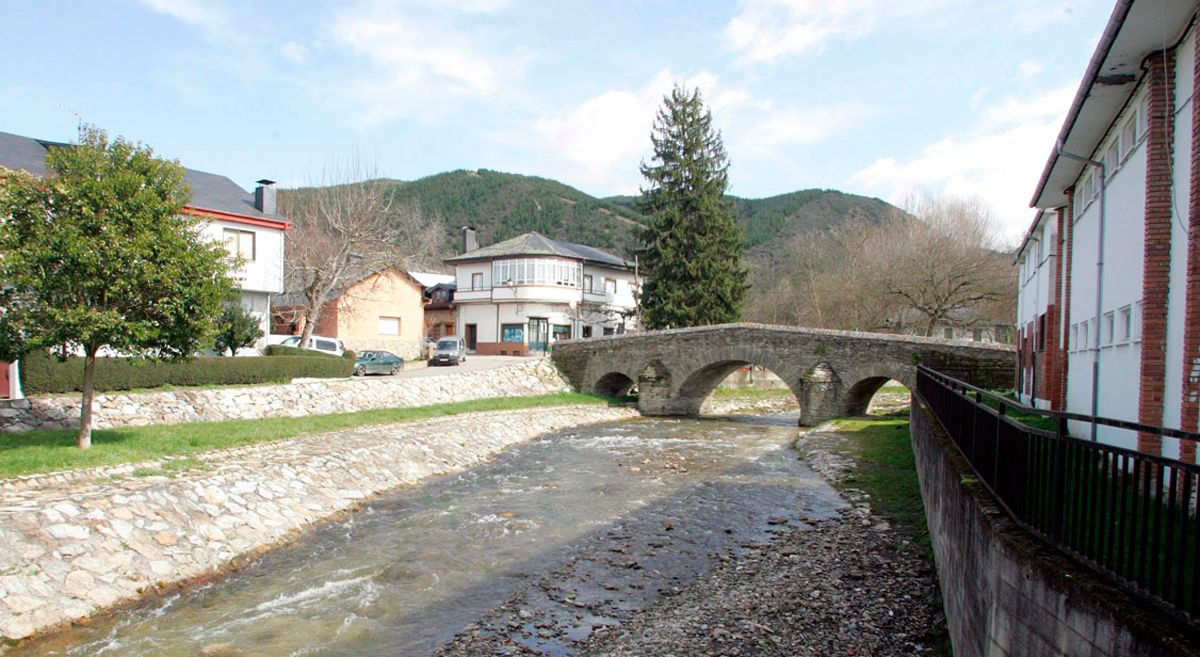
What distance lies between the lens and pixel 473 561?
33.4 feet

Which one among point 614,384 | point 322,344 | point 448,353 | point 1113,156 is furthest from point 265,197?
point 1113,156

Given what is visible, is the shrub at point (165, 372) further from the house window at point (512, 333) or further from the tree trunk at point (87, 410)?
the house window at point (512, 333)

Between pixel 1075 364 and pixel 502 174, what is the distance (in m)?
119

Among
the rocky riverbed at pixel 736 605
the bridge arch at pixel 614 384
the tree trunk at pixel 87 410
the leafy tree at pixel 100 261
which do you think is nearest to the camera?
the rocky riverbed at pixel 736 605

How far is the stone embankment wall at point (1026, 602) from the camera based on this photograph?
10.8 feet

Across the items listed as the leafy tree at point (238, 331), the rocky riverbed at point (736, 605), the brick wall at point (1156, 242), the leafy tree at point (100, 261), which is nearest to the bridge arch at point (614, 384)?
the leafy tree at point (238, 331)

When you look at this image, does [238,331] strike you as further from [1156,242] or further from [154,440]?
[1156,242]

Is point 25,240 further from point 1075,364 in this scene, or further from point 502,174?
point 502,174

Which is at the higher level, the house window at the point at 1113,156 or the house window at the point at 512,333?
the house window at the point at 1113,156

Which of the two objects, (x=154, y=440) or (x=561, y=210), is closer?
(x=154, y=440)

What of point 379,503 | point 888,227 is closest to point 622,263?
point 888,227

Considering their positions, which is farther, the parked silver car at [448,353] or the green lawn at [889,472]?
the parked silver car at [448,353]

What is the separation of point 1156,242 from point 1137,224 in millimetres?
1013

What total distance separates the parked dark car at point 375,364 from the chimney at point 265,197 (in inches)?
291
